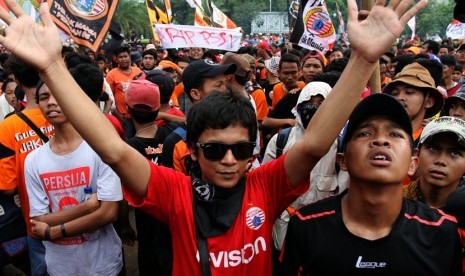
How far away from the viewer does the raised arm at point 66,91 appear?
171 cm

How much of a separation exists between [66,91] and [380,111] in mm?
1230

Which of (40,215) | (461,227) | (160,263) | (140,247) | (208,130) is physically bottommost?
(140,247)

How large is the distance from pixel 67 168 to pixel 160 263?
749 millimetres

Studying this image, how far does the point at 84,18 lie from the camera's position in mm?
5422

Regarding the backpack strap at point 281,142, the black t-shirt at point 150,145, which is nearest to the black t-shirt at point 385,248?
the backpack strap at point 281,142

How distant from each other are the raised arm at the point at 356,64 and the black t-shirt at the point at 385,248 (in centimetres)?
30

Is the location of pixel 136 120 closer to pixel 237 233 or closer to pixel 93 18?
pixel 237 233

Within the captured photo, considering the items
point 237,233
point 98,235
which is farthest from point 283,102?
point 237,233

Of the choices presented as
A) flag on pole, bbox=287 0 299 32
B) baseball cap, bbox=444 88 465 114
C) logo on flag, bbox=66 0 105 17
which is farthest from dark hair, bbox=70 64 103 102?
flag on pole, bbox=287 0 299 32

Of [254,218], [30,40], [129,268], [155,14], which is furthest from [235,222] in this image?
[155,14]

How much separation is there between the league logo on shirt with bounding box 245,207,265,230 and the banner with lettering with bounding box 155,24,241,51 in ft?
16.2

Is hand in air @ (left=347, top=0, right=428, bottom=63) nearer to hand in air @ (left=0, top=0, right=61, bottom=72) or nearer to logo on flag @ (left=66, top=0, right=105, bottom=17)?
hand in air @ (left=0, top=0, right=61, bottom=72)

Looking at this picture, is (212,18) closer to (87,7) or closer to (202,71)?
(87,7)

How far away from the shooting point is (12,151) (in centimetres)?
294
